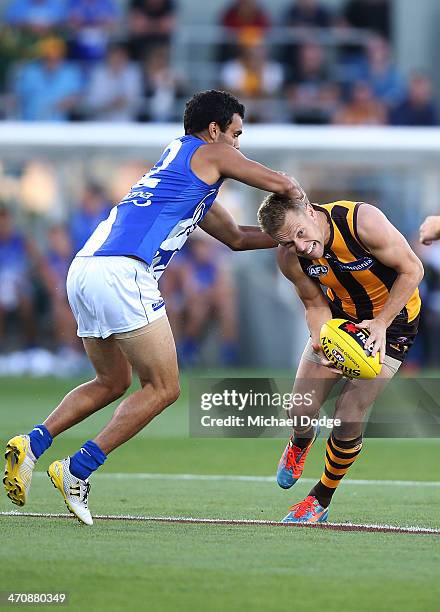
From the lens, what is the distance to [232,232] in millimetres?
8094

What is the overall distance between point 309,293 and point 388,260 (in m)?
0.63

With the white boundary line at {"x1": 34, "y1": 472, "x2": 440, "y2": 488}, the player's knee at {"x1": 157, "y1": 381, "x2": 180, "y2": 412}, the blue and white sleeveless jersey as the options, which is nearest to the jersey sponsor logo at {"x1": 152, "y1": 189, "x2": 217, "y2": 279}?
the blue and white sleeveless jersey

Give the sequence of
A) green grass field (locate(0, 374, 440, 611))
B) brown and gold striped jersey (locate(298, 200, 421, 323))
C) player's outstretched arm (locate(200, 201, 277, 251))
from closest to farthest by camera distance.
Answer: green grass field (locate(0, 374, 440, 611)), brown and gold striped jersey (locate(298, 200, 421, 323)), player's outstretched arm (locate(200, 201, 277, 251))

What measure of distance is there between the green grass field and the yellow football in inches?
35.4

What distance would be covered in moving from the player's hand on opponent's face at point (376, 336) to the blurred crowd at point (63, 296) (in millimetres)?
11742

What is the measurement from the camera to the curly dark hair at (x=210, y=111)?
7480 millimetres

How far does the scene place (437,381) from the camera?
52.7 ft

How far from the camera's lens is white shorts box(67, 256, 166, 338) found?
7086 millimetres

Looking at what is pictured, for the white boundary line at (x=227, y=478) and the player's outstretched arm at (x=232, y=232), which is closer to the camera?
the player's outstretched arm at (x=232, y=232)

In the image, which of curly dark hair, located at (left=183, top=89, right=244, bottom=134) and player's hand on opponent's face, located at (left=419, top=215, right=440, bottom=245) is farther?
curly dark hair, located at (left=183, top=89, right=244, bottom=134)

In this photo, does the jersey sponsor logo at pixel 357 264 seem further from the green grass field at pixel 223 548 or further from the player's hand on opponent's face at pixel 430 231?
the green grass field at pixel 223 548

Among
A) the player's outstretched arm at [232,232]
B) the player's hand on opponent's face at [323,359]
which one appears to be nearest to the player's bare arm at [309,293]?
the player's hand on opponent's face at [323,359]

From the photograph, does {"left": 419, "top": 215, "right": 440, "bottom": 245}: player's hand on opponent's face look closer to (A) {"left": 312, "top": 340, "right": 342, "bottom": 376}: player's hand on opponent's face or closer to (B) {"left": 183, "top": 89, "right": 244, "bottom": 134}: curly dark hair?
(A) {"left": 312, "top": 340, "right": 342, "bottom": 376}: player's hand on opponent's face

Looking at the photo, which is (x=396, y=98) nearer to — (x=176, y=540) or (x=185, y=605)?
(x=176, y=540)
